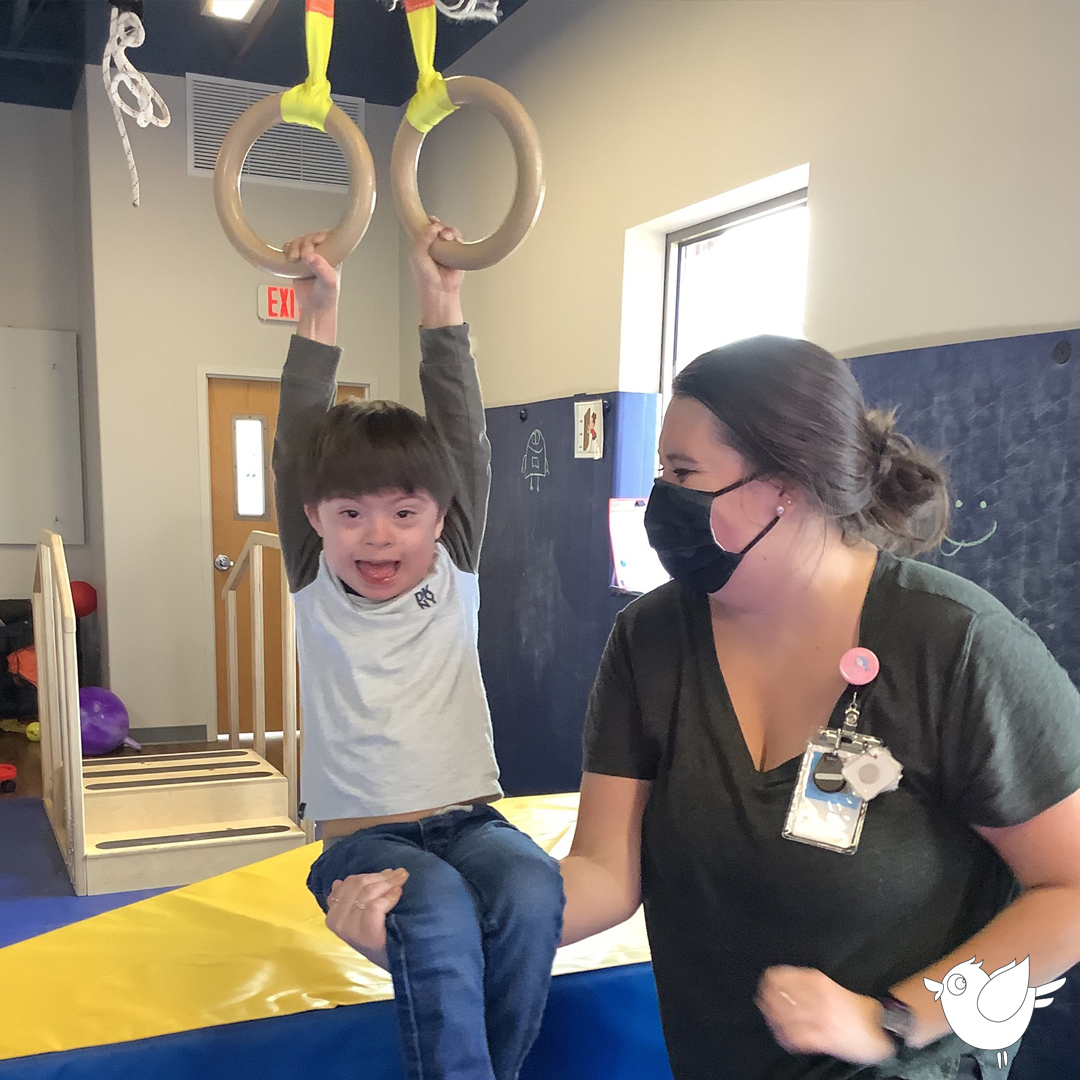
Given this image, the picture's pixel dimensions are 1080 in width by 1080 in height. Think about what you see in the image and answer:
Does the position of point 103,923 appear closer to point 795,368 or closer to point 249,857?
point 795,368

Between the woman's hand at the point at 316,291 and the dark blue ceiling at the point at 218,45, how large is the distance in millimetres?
3703

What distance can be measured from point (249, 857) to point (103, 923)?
1870mm

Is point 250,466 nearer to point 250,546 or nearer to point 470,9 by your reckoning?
point 250,546

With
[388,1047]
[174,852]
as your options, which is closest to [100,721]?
[174,852]

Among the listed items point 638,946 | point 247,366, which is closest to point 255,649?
point 247,366

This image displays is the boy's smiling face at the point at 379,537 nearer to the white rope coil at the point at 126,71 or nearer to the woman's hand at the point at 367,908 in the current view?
the woman's hand at the point at 367,908

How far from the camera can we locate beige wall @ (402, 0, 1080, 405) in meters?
2.15

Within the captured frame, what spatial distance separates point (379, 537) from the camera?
125 centimetres

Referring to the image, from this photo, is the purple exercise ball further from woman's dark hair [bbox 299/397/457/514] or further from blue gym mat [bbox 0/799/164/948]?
woman's dark hair [bbox 299/397/457/514]

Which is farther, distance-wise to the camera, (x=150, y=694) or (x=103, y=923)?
(x=150, y=694)

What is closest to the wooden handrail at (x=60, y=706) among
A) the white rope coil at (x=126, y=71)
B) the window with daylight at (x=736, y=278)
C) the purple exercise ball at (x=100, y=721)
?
the purple exercise ball at (x=100, y=721)

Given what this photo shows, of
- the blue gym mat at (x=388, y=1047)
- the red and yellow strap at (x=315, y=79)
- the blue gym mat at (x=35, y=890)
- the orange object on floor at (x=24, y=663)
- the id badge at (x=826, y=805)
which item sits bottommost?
the blue gym mat at (x=35, y=890)

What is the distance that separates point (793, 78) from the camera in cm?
287

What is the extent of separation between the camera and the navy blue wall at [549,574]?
3.83 meters
